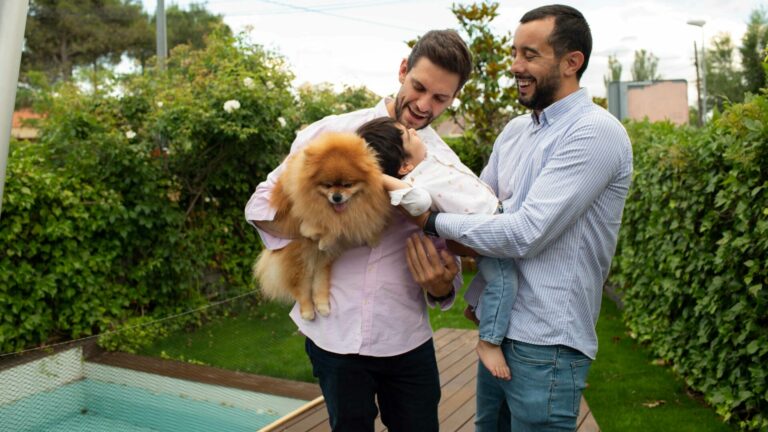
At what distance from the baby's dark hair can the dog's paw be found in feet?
1.51

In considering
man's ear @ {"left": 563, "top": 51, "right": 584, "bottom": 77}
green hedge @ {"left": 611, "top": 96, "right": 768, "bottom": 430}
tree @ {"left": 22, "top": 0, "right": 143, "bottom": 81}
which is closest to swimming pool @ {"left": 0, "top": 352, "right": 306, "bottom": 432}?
man's ear @ {"left": 563, "top": 51, "right": 584, "bottom": 77}

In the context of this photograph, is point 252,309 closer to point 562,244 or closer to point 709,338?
point 562,244

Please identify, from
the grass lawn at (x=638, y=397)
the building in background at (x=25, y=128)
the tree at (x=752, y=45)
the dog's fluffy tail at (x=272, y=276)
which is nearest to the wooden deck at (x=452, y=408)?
the grass lawn at (x=638, y=397)

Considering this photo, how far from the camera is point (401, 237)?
2.16m

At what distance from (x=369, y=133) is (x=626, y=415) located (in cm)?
325

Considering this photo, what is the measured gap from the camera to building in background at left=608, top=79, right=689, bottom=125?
1323 centimetres

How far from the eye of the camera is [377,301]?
206 cm

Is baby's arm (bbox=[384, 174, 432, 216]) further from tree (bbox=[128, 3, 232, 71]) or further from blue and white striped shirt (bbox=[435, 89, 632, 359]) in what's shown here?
tree (bbox=[128, 3, 232, 71])

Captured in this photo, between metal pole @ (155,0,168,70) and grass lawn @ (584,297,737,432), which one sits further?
metal pole @ (155,0,168,70)

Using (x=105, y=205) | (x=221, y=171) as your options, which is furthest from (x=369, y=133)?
(x=221, y=171)

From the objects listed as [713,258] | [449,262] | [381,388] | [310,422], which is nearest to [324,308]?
[381,388]

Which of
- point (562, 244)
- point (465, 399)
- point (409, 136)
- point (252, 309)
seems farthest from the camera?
point (465, 399)

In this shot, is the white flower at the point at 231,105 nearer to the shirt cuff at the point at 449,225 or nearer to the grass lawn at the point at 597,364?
the grass lawn at the point at 597,364

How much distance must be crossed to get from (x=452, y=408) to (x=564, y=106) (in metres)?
2.32
